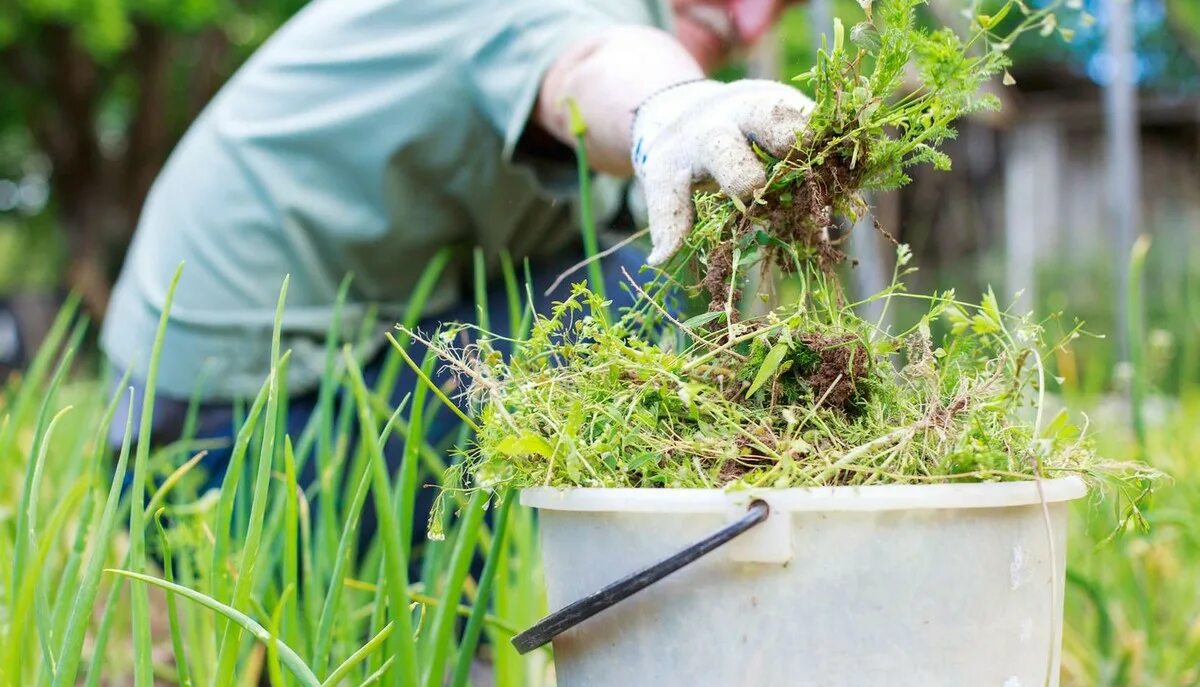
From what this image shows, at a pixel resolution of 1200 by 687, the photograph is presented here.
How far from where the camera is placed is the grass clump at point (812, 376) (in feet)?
1.79

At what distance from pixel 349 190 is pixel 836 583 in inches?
40.3

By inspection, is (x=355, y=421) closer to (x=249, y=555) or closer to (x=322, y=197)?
(x=322, y=197)

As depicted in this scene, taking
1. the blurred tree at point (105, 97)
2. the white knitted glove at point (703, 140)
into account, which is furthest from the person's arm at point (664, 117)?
the blurred tree at point (105, 97)

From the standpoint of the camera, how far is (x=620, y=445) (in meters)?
0.57

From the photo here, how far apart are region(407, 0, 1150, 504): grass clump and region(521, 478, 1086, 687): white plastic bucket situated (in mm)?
24

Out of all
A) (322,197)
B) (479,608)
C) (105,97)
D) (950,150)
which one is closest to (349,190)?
(322,197)

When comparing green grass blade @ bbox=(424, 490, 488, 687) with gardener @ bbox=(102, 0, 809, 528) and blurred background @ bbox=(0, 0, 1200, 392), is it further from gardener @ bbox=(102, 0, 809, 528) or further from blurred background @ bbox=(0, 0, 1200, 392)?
blurred background @ bbox=(0, 0, 1200, 392)

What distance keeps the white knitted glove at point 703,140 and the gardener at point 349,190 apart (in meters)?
0.34

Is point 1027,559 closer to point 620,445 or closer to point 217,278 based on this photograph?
point 620,445

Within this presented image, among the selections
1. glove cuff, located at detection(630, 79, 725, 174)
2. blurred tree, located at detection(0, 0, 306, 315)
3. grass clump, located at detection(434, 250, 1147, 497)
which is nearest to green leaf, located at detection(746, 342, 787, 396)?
grass clump, located at detection(434, 250, 1147, 497)

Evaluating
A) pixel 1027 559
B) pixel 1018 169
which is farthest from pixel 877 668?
pixel 1018 169

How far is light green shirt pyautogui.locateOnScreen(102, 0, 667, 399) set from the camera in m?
1.28

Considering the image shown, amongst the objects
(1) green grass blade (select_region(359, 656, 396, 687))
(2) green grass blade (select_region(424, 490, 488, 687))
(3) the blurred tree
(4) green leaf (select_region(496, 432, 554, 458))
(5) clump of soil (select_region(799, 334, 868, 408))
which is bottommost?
(1) green grass blade (select_region(359, 656, 396, 687))

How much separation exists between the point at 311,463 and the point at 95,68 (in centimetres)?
852
